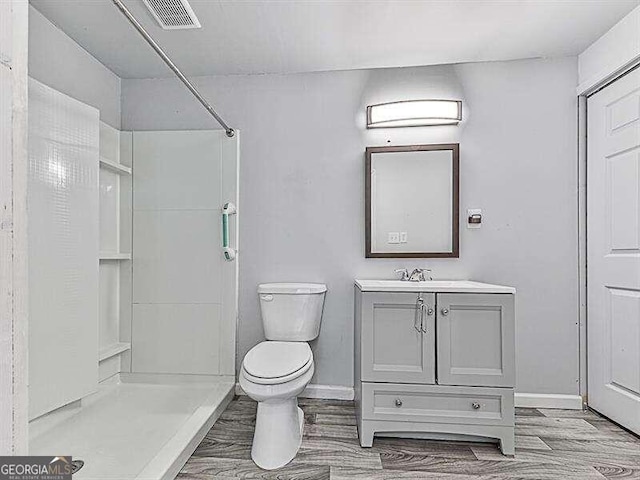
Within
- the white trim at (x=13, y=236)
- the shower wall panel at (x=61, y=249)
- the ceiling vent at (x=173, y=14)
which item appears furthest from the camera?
the ceiling vent at (x=173, y=14)

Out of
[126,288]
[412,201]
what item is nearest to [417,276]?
[412,201]

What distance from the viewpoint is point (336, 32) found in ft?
7.29

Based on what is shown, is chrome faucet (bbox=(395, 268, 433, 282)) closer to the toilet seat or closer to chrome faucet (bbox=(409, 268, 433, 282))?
chrome faucet (bbox=(409, 268, 433, 282))

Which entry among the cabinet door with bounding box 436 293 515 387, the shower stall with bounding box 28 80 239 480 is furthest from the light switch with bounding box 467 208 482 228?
the shower stall with bounding box 28 80 239 480

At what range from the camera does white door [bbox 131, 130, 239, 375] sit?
2650mm

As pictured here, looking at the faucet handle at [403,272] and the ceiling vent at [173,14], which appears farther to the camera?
the faucet handle at [403,272]

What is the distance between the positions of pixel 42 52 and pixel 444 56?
2168mm

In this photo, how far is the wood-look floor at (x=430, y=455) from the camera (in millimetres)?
1756

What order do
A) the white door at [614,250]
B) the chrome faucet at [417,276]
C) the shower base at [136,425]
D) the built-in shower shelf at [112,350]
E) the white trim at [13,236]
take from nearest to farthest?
1. the white trim at [13,236]
2. the shower base at [136,425]
3. the white door at [614,250]
4. the built-in shower shelf at [112,350]
5. the chrome faucet at [417,276]

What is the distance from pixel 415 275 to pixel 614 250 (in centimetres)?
108

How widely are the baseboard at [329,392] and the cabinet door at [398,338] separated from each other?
66 centimetres

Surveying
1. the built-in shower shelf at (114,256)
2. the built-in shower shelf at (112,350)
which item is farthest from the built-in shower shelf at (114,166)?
the built-in shower shelf at (112,350)

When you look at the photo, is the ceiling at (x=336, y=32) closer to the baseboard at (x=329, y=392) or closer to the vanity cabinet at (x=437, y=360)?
the vanity cabinet at (x=437, y=360)

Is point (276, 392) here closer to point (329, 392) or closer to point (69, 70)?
point (329, 392)
